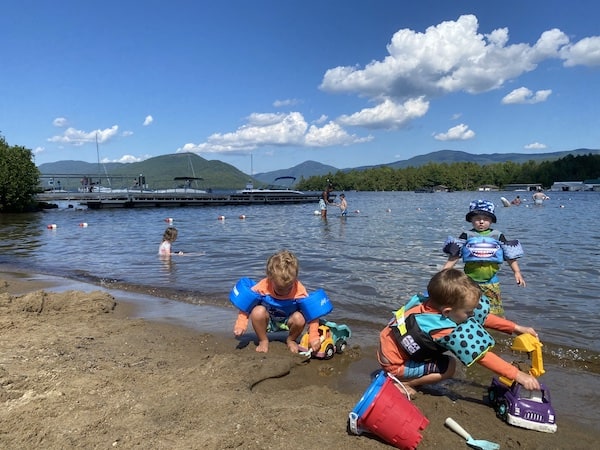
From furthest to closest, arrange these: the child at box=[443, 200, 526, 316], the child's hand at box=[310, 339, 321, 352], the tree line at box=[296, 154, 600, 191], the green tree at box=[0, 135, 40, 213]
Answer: the tree line at box=[296, 154, 600, 191] < the green tree at box=[0, 135, 40, 213] < the child at box=[443, 200, 526, 316] < the child's hand at box=[310, 339, 321, 352]

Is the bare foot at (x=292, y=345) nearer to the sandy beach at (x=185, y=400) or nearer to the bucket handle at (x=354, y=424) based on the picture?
the sandy beach at (x=185, y=400)

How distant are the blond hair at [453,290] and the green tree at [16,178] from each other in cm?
4050

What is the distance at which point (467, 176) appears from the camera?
162375 mm

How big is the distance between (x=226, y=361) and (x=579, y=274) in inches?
362

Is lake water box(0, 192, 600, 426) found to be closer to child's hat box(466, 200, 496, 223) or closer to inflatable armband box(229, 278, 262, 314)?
inflatable armband box(229, 278, 262, 314)

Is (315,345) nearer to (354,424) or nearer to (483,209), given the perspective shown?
(354,424)

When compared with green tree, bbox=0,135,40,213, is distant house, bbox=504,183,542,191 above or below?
below

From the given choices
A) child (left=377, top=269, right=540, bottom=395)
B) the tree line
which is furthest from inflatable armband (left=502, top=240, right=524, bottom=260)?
the tree line

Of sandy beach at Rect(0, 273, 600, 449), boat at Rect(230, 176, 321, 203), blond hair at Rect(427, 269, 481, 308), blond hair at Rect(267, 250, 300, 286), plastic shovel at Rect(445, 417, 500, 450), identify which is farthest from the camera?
boat at Rect(230, 176, 321, 203)

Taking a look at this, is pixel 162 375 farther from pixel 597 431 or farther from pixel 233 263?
pixel 233 263

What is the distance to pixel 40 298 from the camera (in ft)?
22.9

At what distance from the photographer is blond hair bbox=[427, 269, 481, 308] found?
3572mm

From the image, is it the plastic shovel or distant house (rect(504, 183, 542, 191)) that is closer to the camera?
the plastic shovel

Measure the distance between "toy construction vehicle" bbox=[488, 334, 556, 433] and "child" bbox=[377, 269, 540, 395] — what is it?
16 centimetres
